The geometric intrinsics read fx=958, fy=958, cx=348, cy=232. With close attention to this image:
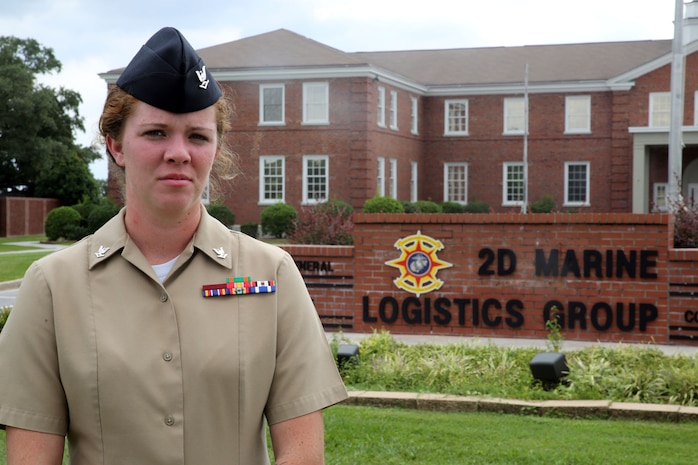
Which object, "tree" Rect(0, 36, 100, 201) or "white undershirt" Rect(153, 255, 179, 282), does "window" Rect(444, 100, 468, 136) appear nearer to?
"tree" Rect(0, 36, 100, 201)

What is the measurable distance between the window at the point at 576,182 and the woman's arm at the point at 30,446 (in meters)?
44.6

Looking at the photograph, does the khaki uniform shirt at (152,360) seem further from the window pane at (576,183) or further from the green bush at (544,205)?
the window pane at (576,183)

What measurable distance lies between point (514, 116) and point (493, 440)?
135 ft

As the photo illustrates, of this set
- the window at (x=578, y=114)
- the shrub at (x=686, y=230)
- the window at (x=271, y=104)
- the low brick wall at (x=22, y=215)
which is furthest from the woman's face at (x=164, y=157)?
the window at (x=578, y=114)

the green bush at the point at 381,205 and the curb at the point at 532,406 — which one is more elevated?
the green bush at the point at 381,205

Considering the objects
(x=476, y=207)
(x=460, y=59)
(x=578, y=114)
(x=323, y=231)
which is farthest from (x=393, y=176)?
(x=323, y=231)

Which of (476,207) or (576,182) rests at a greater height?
(576,182)

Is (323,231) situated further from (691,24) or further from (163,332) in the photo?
(691,24)

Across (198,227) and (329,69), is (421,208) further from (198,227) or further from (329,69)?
(198,227)

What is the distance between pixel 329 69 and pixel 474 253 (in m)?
28.3

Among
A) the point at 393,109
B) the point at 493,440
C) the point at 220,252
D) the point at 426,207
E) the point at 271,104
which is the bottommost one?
the point at 493,440

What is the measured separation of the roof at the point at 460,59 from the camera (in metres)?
41.0

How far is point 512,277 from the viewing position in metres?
12.5

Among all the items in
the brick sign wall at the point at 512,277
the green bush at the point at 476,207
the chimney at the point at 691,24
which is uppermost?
the chimney at the point at 691,24
